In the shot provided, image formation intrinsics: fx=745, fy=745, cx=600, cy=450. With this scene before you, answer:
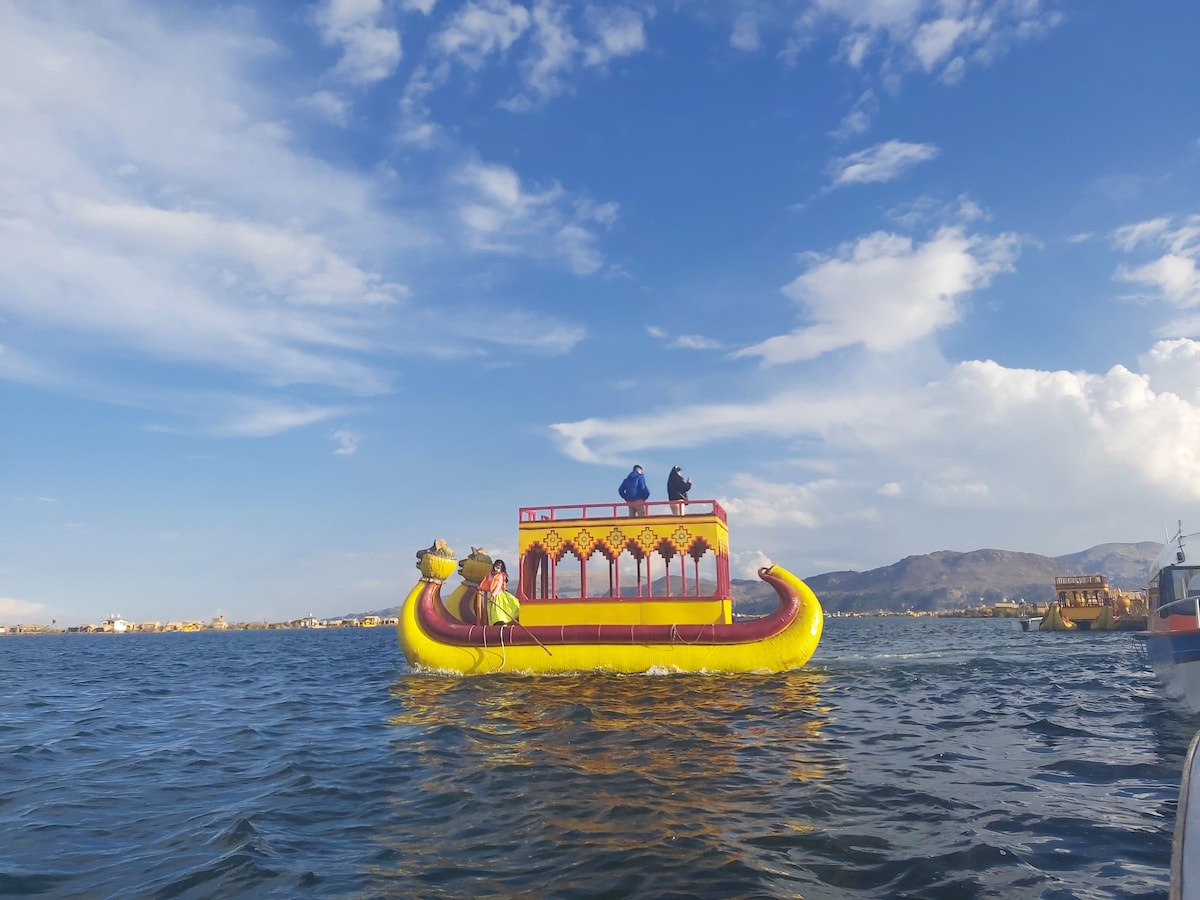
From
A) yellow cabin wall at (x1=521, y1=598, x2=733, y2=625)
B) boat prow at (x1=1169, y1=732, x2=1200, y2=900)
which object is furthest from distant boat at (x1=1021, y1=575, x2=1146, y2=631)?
boat prow at (x1=1169, y1=732, x2=1200, y2=900)

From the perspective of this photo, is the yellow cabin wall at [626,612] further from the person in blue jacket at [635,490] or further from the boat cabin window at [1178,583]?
the boat cabin window at [1178,583]

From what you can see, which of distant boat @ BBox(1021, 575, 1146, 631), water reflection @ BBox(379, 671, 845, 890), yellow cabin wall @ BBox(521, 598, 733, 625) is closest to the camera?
water reflection @ BBox(379, 671, 845, 890)

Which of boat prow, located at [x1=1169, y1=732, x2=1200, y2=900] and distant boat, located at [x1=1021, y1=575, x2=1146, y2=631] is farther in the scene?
distant boat, located at [x1=1021, y1=575, x2=1146, y2=631]

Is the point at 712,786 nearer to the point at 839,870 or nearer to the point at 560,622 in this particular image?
the point at 839,870

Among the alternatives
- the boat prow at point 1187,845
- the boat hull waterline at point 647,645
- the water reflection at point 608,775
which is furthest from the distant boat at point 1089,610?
the boat prow at point 1187,845

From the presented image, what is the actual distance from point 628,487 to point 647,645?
4645 mm

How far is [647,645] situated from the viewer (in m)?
19.4

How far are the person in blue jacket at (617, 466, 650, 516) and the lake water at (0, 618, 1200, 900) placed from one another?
5.49 metres

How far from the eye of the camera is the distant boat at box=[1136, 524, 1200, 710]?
491 inches

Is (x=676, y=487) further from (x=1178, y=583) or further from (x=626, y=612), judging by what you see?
(x=1178, y=583)

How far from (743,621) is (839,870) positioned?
14414 millimetres

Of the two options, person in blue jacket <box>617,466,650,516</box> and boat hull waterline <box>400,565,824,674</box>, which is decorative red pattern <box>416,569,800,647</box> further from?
person in blue jacket <box>617,466,650,516</box>

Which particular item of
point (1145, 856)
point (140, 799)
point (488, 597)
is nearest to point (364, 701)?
point (488, 597)

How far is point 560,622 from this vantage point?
20.2 metres
